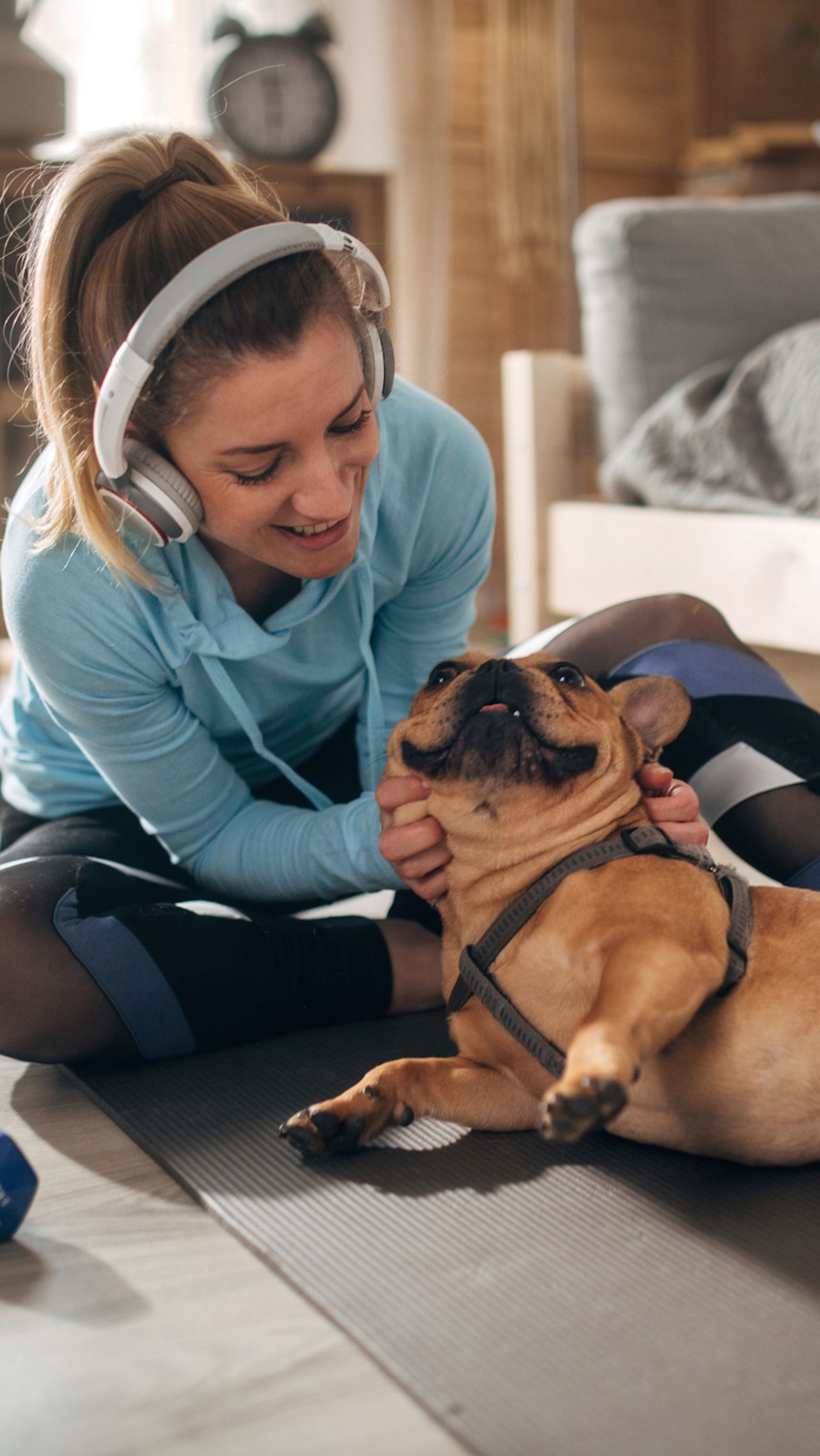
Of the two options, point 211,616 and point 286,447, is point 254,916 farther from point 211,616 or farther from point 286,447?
point 286,447

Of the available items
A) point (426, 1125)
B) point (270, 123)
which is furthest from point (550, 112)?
point (426, 1125)

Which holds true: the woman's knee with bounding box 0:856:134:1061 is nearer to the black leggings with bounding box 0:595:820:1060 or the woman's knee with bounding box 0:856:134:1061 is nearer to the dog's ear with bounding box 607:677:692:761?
the black leggings with bounding box 0:595:820:1060

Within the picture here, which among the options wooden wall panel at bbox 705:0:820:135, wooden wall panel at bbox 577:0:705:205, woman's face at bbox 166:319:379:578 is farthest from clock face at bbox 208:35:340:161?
woman's face at bbox 166:319:379:578

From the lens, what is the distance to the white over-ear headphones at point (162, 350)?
0.94m

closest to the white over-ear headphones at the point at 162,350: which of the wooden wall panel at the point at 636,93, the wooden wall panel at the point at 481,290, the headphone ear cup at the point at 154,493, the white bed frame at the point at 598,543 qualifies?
the headphone ear cup at the point at 154,493

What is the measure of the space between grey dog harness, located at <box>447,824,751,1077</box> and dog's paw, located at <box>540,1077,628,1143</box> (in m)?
0.22

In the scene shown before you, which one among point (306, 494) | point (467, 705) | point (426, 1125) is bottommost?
point (426, 1125)

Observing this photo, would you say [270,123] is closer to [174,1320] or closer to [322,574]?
[322,574]

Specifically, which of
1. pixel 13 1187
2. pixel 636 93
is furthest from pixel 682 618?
A: pixel 636 93

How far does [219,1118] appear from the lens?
1063 mm

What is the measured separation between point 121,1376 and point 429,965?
1.85ft

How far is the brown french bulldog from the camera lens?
90 centimetres

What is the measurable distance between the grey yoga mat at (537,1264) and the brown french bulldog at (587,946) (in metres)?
0.03

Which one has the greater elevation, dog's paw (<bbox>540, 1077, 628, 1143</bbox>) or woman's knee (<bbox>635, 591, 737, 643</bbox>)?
woman's knee (<bbox>635, 591, 737, 643</bbox>)
